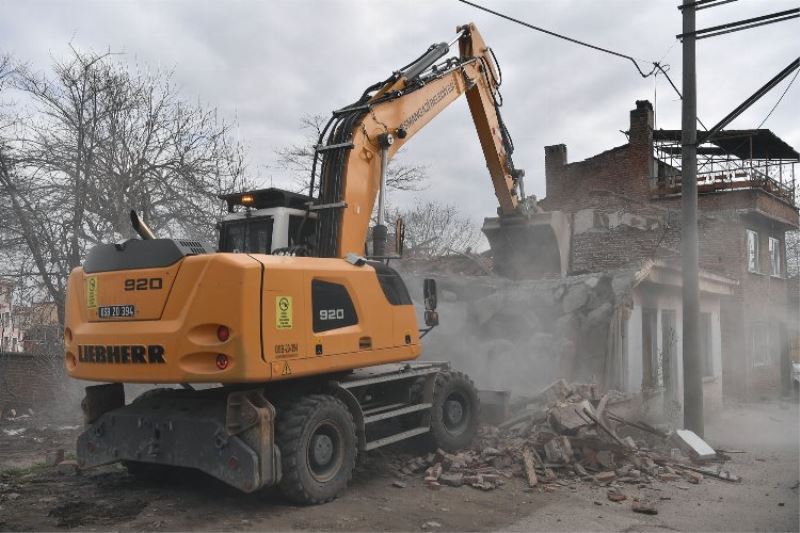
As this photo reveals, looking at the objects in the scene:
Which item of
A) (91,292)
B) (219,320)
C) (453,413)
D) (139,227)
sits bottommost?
(453,413)

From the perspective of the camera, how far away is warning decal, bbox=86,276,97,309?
633 cm

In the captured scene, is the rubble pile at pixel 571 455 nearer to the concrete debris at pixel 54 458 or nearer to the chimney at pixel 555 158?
the concrete debris at pixel 54 458

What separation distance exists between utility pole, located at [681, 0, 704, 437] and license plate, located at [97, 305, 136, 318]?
772 centimetres

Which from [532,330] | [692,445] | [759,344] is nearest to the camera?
[692,445]

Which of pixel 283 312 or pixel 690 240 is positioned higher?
pixel 690 240

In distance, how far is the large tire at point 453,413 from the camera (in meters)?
8.20

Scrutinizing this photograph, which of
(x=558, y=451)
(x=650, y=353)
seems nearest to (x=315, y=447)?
(x=558, y=451)

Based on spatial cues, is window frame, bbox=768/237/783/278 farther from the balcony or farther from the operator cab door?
the operator cab door

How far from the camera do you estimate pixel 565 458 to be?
319 inches

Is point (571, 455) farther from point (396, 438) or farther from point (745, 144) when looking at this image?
point (745, 144)

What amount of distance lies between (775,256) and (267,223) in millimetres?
22543

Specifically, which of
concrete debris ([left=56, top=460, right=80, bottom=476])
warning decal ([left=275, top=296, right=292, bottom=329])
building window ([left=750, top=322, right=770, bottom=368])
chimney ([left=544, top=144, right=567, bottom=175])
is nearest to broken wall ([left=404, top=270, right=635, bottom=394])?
concrete debris ([left=56, top=460, right=80, bottom=476])

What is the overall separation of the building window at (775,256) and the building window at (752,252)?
1.43 m

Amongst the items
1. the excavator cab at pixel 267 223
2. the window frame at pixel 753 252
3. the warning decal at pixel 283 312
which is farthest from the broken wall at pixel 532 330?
the window frame at pixel 753 252
